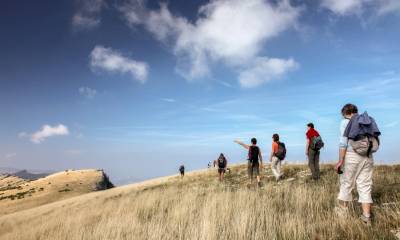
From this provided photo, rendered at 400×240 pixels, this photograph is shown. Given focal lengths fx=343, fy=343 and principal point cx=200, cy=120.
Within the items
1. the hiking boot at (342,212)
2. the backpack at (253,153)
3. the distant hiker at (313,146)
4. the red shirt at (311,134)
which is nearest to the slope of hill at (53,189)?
the backpack at (253,153)

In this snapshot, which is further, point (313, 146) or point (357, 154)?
point (313, 146)

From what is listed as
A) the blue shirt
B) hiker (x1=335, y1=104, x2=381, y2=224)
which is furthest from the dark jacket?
the blue shirt

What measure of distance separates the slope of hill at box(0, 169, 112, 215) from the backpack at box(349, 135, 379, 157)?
41.7m

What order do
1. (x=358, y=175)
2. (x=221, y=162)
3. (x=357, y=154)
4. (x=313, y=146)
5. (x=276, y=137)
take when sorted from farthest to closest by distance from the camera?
(x=221, y=162), (x=276, y=137), (x=313, y=146), (x=358, y=175), (x=357, y=154)

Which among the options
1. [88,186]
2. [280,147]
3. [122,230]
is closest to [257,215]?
[122,230]

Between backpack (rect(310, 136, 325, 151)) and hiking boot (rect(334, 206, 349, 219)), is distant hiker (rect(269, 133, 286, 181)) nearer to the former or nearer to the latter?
backpack (rect(310, 136, 325, 151))

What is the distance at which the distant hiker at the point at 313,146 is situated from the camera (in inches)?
570

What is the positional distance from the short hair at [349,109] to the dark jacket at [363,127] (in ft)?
0.82

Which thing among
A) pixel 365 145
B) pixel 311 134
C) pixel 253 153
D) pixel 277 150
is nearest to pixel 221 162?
pixel 253 153

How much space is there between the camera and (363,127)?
6172mm

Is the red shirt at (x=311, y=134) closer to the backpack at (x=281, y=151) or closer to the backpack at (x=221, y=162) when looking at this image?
the backpack at (x=281, y=151)

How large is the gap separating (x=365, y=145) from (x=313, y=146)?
8488mm

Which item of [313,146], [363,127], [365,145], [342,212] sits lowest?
[342,212]

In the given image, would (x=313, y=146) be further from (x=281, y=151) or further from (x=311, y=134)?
(x=281, y=151)
